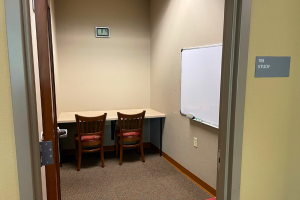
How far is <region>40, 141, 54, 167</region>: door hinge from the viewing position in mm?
917

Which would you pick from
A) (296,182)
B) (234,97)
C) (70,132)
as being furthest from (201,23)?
(70,132)

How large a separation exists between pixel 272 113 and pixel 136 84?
323 cm

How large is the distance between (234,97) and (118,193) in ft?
6.81

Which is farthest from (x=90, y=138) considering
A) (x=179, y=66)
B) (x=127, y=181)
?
(x=179, y=66)

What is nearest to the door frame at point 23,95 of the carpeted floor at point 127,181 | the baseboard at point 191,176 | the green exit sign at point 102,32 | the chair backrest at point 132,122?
the carpeted floor at point 127,181

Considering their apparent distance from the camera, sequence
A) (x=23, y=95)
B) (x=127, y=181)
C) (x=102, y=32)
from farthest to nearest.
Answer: (x=102, y=32) < (x=127, y=181) < (x=23, y=95)

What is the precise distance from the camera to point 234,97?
1045 mm

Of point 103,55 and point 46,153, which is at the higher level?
point 103,55

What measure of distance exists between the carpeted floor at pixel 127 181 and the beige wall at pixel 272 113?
4.77 ft

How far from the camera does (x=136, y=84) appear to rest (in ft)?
13.8

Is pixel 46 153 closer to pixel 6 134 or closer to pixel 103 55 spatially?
pixel 6 134

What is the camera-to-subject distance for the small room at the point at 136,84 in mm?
2615

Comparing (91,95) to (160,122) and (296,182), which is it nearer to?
(160,122)

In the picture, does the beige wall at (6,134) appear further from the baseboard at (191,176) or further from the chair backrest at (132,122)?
the chair backrest at (132,122)
